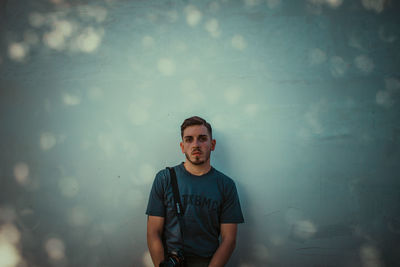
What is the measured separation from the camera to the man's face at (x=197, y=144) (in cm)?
174

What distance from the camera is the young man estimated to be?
167 cm

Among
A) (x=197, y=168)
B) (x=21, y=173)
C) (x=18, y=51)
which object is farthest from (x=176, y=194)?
(x=18, y=51)

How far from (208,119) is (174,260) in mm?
1194

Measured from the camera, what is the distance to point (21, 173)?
2.18 metres

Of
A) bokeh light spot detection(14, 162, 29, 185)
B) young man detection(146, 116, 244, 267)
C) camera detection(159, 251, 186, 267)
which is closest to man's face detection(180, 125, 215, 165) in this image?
young man detection(146, 116, 244, 267)

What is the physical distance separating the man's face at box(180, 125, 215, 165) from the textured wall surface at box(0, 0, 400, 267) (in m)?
0.36

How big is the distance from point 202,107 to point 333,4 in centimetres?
161

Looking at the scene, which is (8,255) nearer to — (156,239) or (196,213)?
(156,239)

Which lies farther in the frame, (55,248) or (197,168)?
(55,248)

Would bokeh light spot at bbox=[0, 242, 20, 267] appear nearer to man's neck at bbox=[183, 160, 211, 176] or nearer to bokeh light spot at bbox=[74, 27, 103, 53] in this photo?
man's neck at bbox=[183, 160, 211, 176]

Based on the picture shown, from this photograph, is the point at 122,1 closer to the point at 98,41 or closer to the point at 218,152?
the point at 98,41

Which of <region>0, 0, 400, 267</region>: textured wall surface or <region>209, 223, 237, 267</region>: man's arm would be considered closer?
<region>209, 223, 237, 267</region>: man's arm

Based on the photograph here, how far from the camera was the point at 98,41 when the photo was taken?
227cm

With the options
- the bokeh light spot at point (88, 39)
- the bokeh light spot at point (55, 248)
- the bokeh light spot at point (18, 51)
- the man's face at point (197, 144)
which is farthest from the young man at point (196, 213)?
the bokeh light spot at point (18, 51)
